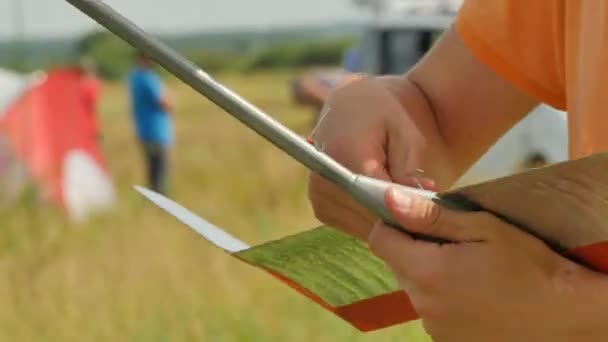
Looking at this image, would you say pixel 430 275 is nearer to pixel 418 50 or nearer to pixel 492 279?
pixel 492 279

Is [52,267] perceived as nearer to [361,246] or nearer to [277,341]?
[277,341]

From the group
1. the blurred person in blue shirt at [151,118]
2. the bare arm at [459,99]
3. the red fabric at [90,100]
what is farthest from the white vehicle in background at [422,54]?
the bare arm at [459,99]

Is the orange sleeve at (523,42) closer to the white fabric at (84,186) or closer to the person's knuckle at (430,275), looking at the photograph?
the person's knuckle at (430,275)

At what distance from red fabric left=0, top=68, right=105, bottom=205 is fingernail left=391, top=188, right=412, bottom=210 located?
3280 mm

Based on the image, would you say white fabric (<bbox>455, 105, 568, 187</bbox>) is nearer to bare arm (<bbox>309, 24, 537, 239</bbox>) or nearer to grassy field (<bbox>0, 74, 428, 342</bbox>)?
grassy field (<bbox>0, 74, 428, 342</bbox>)

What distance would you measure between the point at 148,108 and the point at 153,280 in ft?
8.32

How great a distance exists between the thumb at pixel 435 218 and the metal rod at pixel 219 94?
0.03 m

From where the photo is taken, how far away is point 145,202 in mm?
745

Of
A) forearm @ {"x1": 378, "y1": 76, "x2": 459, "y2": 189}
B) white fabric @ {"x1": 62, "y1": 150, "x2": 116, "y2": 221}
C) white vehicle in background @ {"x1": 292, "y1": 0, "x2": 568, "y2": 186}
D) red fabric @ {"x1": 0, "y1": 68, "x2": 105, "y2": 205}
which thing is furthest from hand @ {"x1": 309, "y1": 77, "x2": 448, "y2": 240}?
red fabric @ {"x1": 0, "y1": 68, "x2": 105, "y2": 205}

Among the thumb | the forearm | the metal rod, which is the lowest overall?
the forearm

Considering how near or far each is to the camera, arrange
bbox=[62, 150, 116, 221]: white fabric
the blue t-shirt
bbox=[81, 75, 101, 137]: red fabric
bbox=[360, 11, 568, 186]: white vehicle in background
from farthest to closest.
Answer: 1. the blue t-shirt
2. bbox=[81, 75, 101, 137]: red fabric
3. bbox=[360, 11, 568, 186]: white vehicle in background
4. bbox=[62, 150, 116, 221]: white fabric

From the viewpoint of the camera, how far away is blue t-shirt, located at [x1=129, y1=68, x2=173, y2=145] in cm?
440

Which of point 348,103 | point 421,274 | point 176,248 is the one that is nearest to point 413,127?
point 348,103

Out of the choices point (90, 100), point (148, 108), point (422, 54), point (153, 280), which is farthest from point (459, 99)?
point (148, 108)
